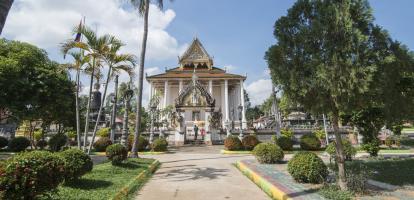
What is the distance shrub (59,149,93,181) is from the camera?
7.76m

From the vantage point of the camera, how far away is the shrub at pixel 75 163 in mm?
7758

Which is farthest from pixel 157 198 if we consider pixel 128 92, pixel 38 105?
pixel 38 105

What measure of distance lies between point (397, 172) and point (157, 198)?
850 cm

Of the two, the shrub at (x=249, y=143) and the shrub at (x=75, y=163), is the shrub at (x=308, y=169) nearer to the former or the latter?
the shrub at (x=75, y=163)

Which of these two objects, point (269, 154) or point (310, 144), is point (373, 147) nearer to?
point (310, 144)

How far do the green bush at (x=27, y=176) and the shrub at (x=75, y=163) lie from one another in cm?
183

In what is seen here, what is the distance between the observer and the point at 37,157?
571 cm

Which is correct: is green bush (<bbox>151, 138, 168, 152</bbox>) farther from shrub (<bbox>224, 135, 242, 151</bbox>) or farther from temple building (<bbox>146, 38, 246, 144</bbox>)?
temple building (<bbox>146, 38, 246, 144</bbox>)

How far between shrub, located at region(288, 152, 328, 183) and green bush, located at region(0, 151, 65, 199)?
20.0ft

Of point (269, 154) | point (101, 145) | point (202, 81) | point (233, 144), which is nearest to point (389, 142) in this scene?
point (233, 144)

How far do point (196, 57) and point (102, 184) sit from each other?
42396 mm

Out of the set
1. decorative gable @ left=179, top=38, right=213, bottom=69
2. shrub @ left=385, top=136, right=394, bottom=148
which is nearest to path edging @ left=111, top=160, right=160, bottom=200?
shrub @ left=385, top=136, right=394, bottom=148

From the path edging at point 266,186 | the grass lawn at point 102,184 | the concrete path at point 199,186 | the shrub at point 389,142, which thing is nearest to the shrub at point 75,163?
the grass lawn at point 102,184

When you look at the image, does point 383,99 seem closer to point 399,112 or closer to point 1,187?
point 399,112
